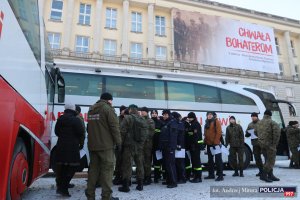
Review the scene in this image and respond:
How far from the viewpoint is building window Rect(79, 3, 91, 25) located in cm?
2833

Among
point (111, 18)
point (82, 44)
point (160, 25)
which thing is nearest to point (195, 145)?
point (82, 44)

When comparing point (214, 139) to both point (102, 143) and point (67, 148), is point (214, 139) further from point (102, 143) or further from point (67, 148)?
point (67, 148)

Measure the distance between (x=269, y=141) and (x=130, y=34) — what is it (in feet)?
81.4

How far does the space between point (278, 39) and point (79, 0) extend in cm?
2731

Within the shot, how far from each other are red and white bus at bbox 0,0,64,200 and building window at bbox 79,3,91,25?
25481mm

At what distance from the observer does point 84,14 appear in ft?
94.0

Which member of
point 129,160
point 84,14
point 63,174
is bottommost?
point 63,174

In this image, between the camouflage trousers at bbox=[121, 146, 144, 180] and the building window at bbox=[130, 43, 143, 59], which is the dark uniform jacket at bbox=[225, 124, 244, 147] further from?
the building window at bbox=[130, 43, 143, 59]

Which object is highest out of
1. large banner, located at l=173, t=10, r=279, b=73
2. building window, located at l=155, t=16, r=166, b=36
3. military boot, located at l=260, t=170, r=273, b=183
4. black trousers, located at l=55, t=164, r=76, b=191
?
building window, located at l=155, t=16, r=166, b=36

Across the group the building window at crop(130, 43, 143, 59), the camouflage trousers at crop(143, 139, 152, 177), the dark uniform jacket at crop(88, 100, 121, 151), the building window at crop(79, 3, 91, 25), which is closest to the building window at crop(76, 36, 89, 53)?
the building window at crop(79, 3, 91, 25)

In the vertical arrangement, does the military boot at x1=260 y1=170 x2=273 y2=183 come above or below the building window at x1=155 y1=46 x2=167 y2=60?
below

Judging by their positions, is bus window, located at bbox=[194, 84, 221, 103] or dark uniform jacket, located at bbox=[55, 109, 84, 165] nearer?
dark uniform jacket, located at bbox=[55, 109, 84, 165]

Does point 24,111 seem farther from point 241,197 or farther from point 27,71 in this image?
point 241,197

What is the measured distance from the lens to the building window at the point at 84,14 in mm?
28328
